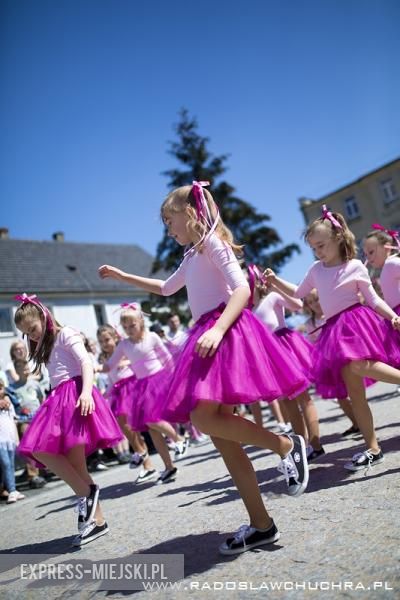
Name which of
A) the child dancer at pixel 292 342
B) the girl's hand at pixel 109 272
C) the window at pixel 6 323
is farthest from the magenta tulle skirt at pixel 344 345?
the window at pixel 6 323

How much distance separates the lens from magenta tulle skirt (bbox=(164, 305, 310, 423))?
9.95 feet

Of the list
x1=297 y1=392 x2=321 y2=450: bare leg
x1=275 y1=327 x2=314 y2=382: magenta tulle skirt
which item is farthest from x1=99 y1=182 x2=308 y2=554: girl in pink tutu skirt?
x1=275 y1=327 x2=314 y2=382: magenta tulle skirt

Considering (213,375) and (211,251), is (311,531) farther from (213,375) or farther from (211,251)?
(211,251)

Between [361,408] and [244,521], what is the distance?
4.43 feet

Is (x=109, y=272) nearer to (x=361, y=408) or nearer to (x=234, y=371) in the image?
(x=234, y=371)

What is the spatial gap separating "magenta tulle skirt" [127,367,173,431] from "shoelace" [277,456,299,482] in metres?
3.20

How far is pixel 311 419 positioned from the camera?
542cm

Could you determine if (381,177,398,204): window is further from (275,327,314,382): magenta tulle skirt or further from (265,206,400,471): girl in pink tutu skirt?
(265,206,400,471): girl in pink tutu skirt

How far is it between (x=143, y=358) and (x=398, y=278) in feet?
11.1

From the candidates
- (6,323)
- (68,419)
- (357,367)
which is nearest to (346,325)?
(357,367)

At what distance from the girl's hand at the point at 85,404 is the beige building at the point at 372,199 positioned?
35234 millimetres

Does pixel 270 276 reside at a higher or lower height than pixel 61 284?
lower

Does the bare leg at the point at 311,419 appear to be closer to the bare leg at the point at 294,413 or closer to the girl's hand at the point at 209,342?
the bare leg at the point at 294,413

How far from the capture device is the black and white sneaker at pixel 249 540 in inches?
122
